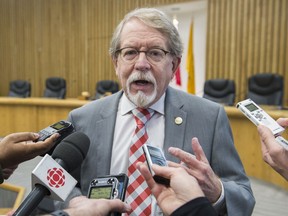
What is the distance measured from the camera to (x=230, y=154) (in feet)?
4.80

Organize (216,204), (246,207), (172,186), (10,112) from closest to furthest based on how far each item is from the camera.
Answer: (172,186) < (216,204) < (246,207) < (10,112)

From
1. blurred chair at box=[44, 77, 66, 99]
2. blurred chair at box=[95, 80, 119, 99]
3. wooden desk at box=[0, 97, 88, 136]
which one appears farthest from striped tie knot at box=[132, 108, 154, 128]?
blurred chair at box=[44, 77, 66, 99]

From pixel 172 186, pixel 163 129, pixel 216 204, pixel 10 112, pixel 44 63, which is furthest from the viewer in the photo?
pixel 44 63

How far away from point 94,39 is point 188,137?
7612mm

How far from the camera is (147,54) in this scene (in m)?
1.46

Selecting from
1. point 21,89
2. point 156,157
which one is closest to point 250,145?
point 156,157

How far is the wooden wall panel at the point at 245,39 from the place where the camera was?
6188 millimetres

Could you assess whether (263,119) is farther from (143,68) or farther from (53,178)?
(53,178)

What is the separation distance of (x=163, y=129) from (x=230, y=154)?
0.34m

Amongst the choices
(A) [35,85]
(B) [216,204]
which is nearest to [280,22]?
(B) [216,204]

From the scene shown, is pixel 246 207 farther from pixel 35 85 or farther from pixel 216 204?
pixel 35 85

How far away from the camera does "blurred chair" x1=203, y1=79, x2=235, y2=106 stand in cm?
546

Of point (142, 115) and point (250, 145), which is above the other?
point (142, 115)

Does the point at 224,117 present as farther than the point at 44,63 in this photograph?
No
